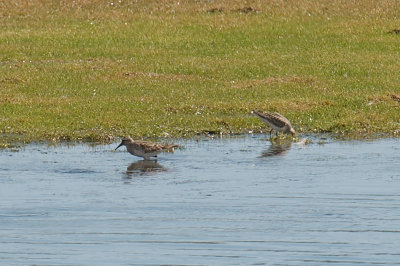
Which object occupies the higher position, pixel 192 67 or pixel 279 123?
pixel 192 67

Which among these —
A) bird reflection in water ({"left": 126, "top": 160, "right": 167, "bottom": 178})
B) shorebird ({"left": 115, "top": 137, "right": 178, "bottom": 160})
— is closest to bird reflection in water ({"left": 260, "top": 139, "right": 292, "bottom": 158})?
shorebird ({"left": 115, "top": 137, "right": 178, "bottom": 160})

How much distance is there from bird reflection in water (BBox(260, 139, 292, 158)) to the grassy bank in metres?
1.30

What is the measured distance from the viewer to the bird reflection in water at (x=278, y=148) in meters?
19.5

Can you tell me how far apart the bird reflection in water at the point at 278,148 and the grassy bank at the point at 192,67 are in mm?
1304

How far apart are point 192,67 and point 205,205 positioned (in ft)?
48.5

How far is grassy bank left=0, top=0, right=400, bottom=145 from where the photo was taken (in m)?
22.5

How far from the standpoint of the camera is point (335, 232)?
527 inches

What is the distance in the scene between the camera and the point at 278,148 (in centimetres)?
2025

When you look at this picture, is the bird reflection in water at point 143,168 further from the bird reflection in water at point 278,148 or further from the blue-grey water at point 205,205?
the bird reflection in water at point 278,148

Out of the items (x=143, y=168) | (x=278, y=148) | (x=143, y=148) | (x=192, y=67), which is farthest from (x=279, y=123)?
(x=192, y=67)

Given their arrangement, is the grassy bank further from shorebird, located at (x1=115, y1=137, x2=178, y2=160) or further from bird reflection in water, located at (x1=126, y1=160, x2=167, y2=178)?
bird reflection in water, located at (x1=126, y1=160, x2=167, y2=178)

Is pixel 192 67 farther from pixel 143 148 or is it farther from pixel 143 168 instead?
pixel 143 168

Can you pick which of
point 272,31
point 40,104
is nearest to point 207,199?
point 40,104

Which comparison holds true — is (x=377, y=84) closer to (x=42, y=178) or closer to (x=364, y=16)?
(x=364, y=16)
